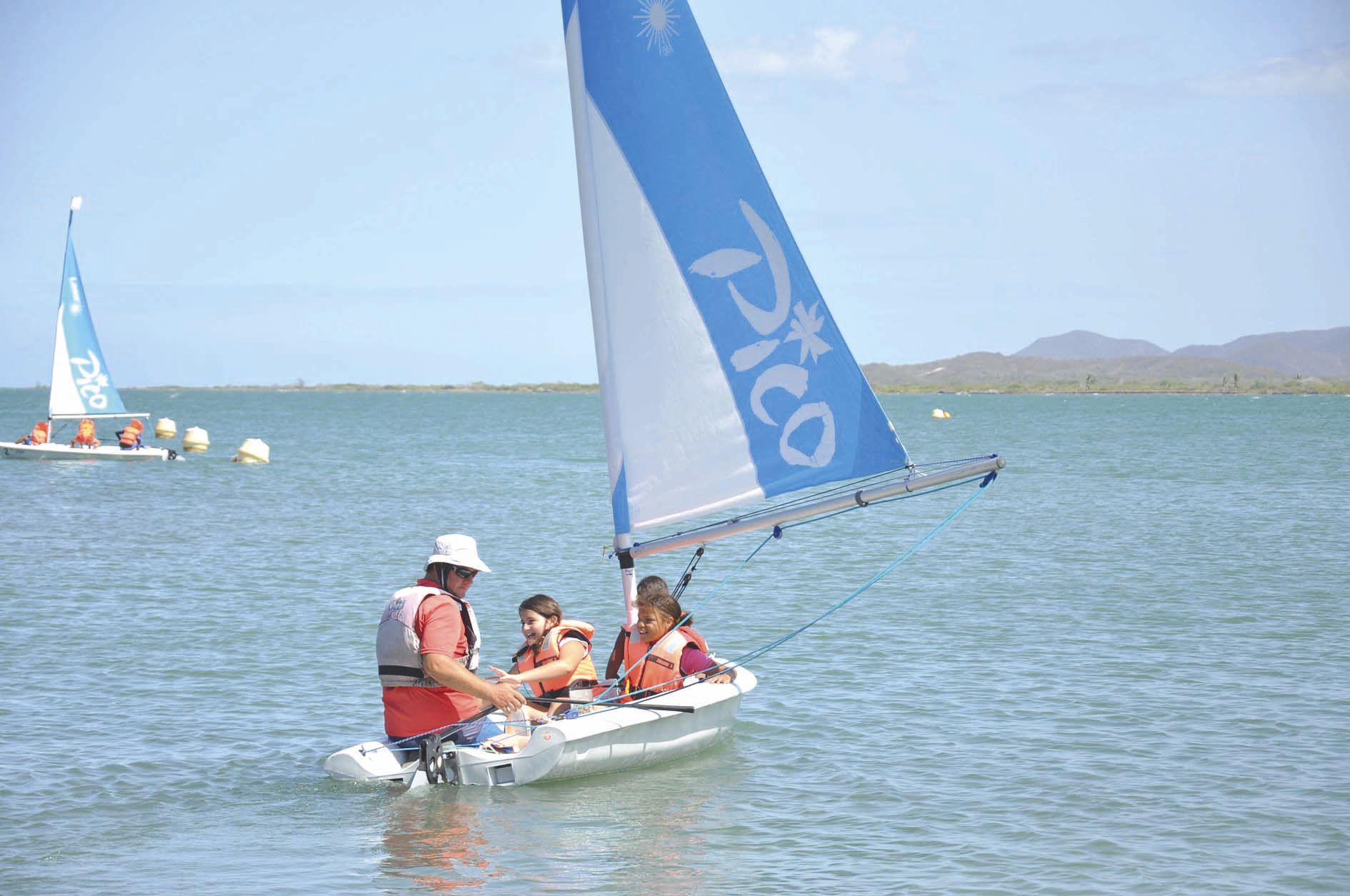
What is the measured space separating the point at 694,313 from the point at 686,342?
221 mm

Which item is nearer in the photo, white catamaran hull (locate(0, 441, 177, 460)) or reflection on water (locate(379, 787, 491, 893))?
reflection on water (locate(379, 787, 491, 893))

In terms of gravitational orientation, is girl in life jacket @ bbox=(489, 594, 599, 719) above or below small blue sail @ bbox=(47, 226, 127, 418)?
Answer: below

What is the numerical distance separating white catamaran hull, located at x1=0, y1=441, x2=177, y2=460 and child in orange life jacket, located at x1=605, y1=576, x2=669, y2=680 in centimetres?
3835

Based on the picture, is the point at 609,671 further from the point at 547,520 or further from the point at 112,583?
the point at 547,520

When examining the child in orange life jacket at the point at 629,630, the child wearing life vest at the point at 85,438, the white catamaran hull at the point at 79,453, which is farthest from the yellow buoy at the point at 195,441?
the child in orange life jacket at the point at 629,630

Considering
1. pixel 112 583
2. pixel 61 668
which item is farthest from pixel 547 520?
pixel 61 668

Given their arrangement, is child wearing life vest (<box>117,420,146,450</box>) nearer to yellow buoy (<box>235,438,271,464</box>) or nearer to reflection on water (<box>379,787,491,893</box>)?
yellow buoy (<box>235,438,271,464</box>)

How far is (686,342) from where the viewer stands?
11.0 metres

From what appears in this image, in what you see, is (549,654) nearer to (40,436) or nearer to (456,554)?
(456,554)

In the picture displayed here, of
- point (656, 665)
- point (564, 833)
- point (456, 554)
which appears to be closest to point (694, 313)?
point (456, 554)

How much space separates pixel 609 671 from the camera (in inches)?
483

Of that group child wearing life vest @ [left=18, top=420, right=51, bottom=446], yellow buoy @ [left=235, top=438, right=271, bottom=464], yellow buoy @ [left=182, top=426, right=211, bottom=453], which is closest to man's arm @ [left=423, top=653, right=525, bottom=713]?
child wearing life vest @ [left=18, top=420, right=51, bottom=446]

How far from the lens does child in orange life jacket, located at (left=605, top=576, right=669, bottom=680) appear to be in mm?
11828

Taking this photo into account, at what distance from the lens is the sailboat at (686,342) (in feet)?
35.2
